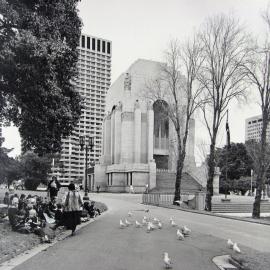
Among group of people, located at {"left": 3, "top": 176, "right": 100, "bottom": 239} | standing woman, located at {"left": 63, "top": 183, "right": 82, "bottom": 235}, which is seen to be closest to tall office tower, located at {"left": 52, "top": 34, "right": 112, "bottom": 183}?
group of people, located at {"left": 3, "top": 176, "right": 100, "bottom": 239}

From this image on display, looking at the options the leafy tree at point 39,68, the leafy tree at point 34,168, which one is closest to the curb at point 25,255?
the leafy tree at point 39,68

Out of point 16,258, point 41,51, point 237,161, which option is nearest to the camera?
point 16,258

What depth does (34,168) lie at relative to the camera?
226ft

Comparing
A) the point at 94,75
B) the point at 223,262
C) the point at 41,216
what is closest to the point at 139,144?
the point at 94,75

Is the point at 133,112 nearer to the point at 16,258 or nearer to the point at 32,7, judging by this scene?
the point at 32,7

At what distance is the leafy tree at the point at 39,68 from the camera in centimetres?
1538

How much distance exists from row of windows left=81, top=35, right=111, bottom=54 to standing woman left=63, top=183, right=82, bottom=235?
52959 mm

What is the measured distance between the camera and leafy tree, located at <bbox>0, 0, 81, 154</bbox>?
606 inches

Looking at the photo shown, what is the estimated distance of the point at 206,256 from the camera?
34.0 ft

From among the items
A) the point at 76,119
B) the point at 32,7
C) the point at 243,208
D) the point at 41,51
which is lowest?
the point at 243,208

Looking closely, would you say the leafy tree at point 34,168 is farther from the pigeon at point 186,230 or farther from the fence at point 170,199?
the pigeon at point 186,230

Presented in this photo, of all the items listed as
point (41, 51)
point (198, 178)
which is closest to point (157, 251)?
point (41, 51)

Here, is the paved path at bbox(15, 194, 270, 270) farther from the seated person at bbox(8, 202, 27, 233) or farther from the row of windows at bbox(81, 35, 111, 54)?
the row of windows at bbox(81, 35, 111, 54)

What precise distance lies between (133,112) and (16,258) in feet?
212
